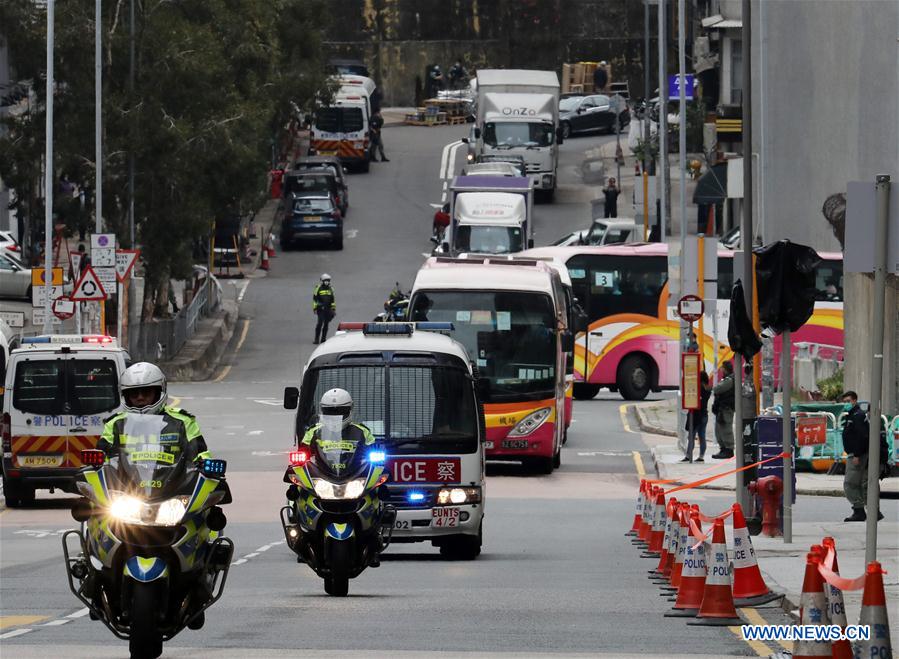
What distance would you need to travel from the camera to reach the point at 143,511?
11.4 meters

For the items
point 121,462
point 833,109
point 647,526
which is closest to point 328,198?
point 833,109

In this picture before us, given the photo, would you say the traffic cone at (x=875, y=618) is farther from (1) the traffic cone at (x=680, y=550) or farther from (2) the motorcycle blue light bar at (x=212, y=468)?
(1) the traffic cone at (x=680, y=550)

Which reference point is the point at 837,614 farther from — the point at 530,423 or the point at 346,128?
the point at 346,128

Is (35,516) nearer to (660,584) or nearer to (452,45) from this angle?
(660,584)

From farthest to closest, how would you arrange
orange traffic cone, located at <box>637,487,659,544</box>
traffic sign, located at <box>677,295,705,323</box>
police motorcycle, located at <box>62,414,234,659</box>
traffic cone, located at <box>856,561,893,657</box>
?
traffic sign, located at <box>677,295,705,323</box>, orange traffic cone, located at <box>637,487,659,544</box>, police motorcycle, located at <box>62,414,234,659</box>, traffic cone, located at <box>856,561,893,657</box>

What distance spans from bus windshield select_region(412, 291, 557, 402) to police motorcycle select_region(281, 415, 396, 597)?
48.8 feet

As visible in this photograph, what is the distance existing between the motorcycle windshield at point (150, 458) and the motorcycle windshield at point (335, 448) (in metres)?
4.13

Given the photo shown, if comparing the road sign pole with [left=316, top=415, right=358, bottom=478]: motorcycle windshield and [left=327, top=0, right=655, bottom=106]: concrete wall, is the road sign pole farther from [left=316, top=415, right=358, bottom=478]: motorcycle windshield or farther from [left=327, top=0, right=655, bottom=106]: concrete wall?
[left=327, top=0, right=655, bottom=106]: concrete wall

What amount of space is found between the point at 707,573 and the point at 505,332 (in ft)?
55.0

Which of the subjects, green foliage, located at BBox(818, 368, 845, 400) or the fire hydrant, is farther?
green foliage, located at BBox(818, 368, 845, 400)

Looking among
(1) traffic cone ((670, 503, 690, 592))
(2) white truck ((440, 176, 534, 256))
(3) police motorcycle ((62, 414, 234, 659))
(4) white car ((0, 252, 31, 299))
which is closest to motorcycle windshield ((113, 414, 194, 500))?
(3) police motorcycle ((62, 414, 234, 659))

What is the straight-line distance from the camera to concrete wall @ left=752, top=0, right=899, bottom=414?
36.5 meters

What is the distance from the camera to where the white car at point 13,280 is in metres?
55.5

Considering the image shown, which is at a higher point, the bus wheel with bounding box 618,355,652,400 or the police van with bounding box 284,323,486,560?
the police van with bounding box 284,323,486,560
